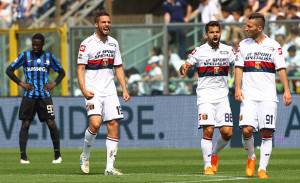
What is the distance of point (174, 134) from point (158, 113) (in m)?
0.63

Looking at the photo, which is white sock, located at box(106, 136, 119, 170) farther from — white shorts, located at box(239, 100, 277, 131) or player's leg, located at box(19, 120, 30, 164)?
player's leg, located at box(19, 120, 30, 164)

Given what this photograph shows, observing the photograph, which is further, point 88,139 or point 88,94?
point 88,139

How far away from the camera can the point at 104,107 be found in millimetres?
15695

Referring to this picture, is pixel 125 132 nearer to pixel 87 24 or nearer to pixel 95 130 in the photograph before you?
pixel 87 24

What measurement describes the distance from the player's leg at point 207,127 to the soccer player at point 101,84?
119 cm

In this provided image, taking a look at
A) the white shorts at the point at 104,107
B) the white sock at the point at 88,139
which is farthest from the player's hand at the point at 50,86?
the white shorts at the point at 104,107

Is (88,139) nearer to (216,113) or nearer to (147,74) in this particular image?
(216,113)

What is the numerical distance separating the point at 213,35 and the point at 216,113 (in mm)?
1176

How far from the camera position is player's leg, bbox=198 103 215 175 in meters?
15.9

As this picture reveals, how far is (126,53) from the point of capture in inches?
1072

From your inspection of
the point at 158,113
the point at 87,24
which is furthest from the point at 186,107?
the point at 87,24

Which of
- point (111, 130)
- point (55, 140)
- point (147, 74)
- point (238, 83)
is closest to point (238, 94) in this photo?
point (238, 83)

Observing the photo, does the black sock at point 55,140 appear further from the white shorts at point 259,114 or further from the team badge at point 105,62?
the white shorts at point 259,114

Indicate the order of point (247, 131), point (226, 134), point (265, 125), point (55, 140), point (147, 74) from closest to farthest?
1. point (265, 125)
2. point (247, 131)
3. point (226, 134)
4. point (55, 140)
5. point (147, 74)
